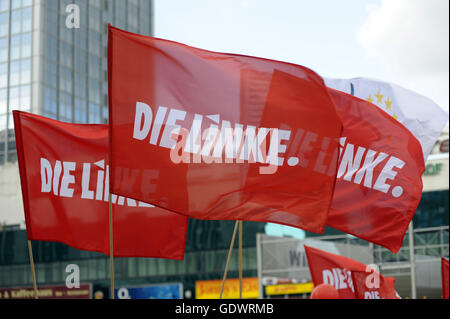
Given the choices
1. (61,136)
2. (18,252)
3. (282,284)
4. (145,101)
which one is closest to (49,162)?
(61,136)

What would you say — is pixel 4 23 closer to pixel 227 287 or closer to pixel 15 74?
pixel 15 74

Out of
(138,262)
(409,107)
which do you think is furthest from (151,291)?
(409,107)

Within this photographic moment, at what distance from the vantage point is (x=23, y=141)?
1036cm

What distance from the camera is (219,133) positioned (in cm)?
803

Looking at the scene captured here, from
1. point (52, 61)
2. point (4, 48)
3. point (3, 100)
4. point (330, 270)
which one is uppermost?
point (4, 48)

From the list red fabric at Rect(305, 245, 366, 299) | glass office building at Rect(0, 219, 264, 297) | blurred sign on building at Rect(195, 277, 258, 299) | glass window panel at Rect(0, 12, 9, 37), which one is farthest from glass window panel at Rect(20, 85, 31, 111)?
red fabric at Rect(305, 245, 366, 299)

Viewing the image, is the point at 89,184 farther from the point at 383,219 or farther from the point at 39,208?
the point at 383,219

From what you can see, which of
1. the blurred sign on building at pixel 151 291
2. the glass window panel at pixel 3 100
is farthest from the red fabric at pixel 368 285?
the glass window panel at pixel 3 100

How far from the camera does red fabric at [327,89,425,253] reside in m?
10.7

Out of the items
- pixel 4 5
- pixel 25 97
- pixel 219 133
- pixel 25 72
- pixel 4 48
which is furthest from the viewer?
pixel 4 5

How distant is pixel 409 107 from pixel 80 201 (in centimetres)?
642

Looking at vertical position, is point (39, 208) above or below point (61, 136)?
below

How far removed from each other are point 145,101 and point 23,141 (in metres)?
3.08

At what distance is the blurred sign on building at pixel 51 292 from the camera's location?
53031 millimetres
